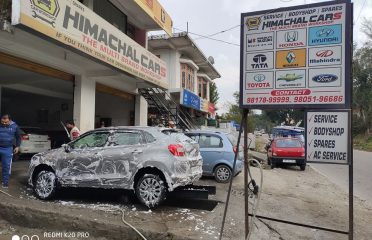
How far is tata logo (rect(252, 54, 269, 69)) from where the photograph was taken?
5164 millimetres

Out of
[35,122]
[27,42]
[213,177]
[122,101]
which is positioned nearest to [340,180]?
[213,177]

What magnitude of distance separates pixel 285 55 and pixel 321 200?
6.15m

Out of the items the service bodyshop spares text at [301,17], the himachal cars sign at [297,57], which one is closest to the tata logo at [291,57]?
the himachal cars sign at [297,57]

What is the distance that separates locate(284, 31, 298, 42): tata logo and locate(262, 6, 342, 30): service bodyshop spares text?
123mm

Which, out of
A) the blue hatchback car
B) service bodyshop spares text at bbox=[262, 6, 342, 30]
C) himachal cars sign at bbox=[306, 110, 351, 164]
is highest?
Result: service bodyshop spares text at bbox=[262, 6, 342, 30]

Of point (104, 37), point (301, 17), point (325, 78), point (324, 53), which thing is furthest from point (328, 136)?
point (104, 37)

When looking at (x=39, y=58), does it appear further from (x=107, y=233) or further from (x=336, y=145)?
(x=336, y=145)

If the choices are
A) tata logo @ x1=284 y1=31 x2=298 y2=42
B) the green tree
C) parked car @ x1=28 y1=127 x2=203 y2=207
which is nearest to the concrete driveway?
parked car @ x1=28 y1=127 x2=203 y2=207

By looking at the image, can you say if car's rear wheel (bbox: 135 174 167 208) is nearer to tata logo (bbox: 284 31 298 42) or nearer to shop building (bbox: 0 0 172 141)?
tata logo (bbox: 284 31 298 42)

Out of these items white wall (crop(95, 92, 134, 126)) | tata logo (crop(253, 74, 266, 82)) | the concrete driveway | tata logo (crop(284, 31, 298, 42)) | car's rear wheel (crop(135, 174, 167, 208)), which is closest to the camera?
tata logo (crop(284, 31, 298, 42))

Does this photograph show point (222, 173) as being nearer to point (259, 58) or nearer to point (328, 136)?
point (259, 58)

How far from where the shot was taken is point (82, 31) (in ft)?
33.5

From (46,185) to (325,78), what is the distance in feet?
21.2

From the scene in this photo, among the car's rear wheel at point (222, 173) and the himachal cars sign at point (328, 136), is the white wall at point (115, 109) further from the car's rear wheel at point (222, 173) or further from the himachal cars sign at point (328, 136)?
the himachal cars sign at point (328, 136)
